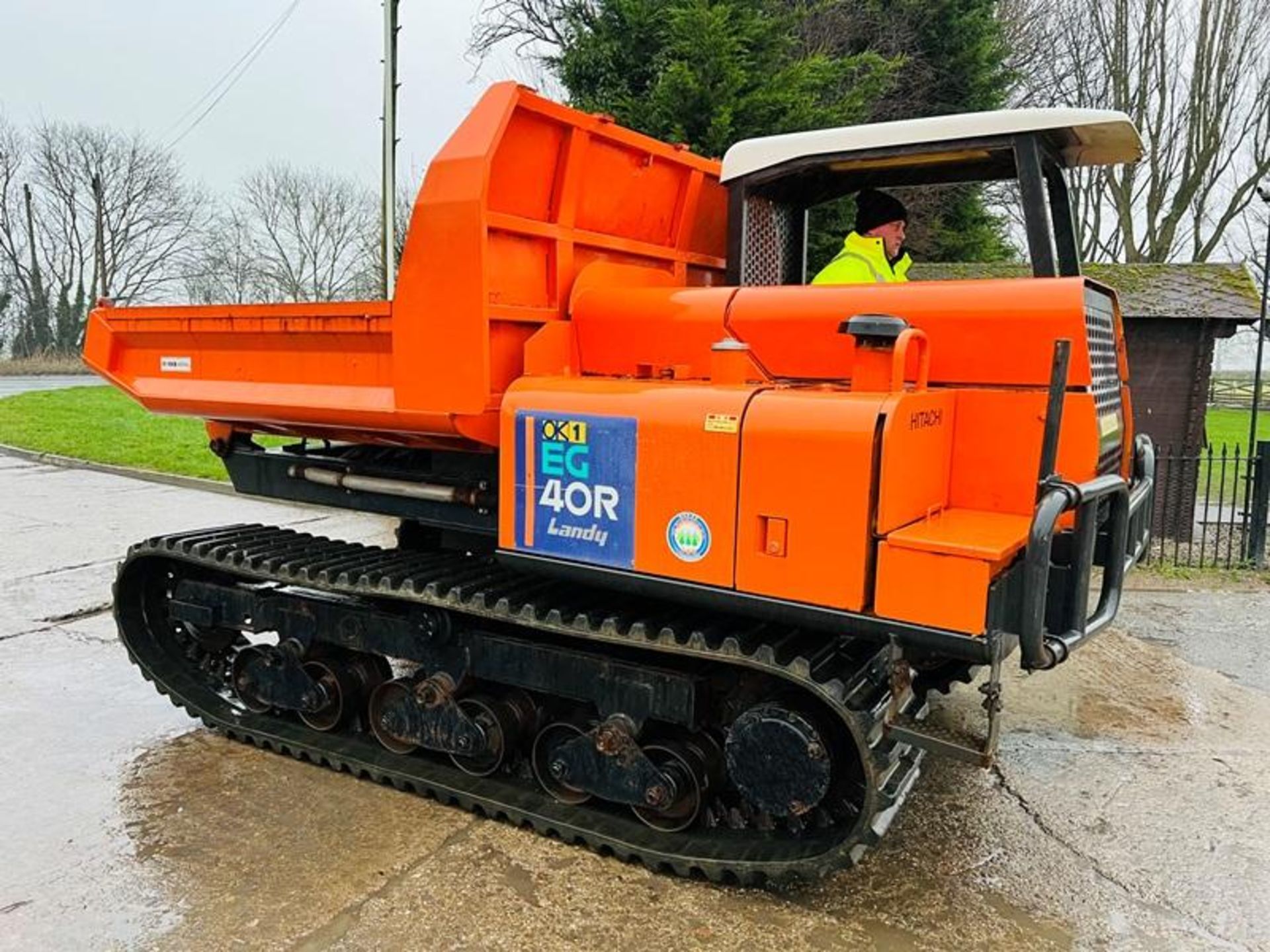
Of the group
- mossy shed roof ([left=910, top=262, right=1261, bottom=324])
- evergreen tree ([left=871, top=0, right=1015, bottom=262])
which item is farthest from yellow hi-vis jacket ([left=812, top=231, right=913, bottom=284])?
evergreen tree ([left=871, top=0, right=1015, bottom=262])

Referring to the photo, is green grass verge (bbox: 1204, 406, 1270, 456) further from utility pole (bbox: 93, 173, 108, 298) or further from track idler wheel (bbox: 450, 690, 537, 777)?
utility pole (bbox: 93, 173, 108, 298)

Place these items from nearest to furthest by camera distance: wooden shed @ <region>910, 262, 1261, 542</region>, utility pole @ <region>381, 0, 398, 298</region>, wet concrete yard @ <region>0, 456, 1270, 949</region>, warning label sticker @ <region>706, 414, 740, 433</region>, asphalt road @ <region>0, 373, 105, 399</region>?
warning label sticker @ <region>706, 414, 740, 433</region> < wet concrete yard @ <region>0, 456, 1270, 949</region> < utility pole @ <region>381, 0, 398, 298</region> < wooden shed @ <region>910, 262, 1261, 542</region> < asphalt road @ <region>0, 373, 105, 399</region>

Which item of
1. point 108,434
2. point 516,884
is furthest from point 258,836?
point 108,434

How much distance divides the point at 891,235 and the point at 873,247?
197 mm

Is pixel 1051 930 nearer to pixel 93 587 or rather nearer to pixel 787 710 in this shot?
pixel 787 710

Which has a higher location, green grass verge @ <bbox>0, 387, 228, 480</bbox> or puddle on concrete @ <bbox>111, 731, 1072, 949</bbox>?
green grass verge @ <bbox>0, 387, 228, 480</bbox>

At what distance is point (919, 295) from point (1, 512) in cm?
955

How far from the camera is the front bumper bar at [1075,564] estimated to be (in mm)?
2633

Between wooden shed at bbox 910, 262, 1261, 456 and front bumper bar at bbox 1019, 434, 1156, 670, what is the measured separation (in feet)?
21.2

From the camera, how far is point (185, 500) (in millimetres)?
10602

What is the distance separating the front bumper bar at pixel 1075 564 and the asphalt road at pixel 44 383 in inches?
1037

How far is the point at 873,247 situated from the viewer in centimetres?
396

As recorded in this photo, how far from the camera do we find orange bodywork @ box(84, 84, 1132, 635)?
112 inches

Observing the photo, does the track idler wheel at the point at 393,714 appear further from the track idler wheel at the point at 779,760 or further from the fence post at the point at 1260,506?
the fence post at the point at 1260,506
